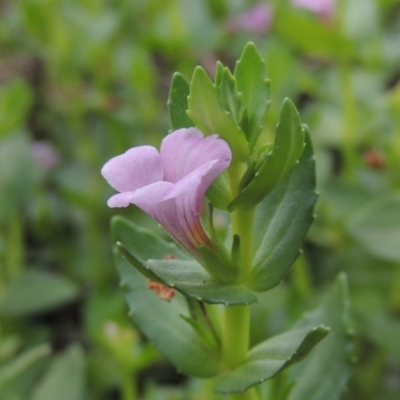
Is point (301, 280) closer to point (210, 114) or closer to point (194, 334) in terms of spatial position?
point (194, 334)

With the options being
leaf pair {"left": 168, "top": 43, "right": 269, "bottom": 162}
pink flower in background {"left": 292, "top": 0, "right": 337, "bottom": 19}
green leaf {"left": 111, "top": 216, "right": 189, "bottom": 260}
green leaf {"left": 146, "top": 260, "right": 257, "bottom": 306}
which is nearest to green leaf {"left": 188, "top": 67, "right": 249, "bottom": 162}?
leaf pair {"left": 168, "top": 43, "right": 269, "bottom": 162}

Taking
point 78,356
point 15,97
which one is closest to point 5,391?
point 78,356

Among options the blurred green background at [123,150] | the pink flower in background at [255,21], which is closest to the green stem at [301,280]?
the blurred green background at [123,150]

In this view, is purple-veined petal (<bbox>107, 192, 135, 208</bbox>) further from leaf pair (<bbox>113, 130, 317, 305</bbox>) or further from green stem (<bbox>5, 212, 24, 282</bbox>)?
green stem (<bbox>5, 212, 24, 282</bbox>)

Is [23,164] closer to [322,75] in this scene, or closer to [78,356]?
[78,356]

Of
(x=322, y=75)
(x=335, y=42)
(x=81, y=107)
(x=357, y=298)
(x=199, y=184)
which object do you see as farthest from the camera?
(x=322, y=75)

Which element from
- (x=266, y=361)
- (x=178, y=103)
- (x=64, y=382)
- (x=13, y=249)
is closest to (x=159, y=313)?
(x=266, y=361)

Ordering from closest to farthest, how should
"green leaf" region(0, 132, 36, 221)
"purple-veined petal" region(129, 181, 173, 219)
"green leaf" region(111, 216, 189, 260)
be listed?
1. "purple-veined petal" region(129, 181, 173, 219)
2. "green leaf" region(111, 216, 189, 260)
3. "green leaf" region(0, 132, 36, 221)
